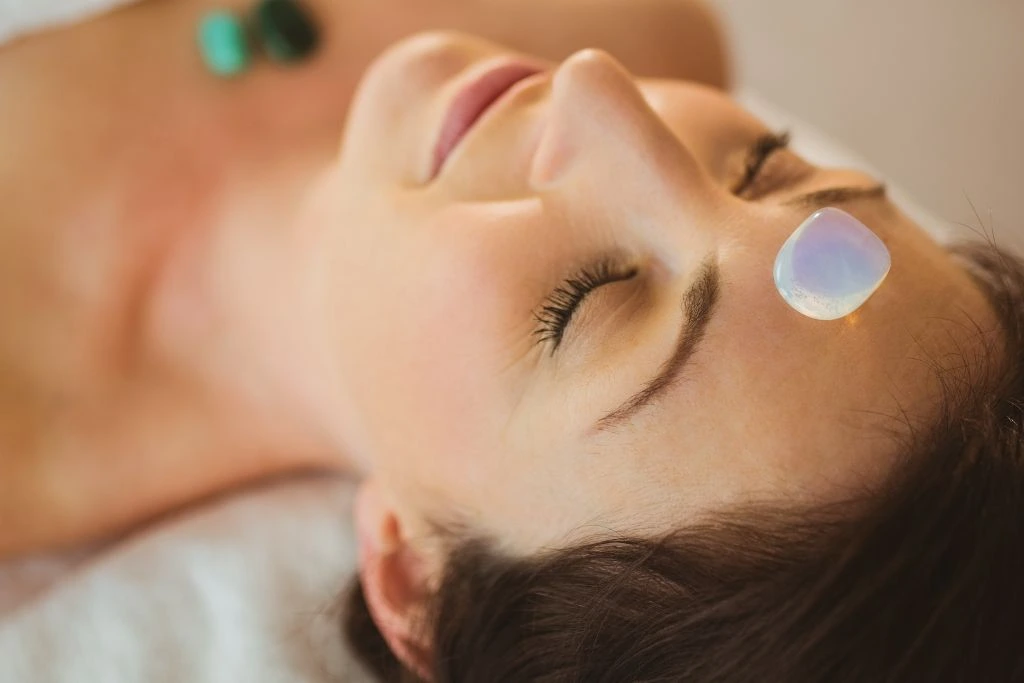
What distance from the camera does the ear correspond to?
32.3 inches

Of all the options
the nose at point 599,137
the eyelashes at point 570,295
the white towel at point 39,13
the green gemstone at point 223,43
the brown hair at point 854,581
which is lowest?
the brown hair at point 854,581

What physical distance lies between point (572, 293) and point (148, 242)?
627 millimetres

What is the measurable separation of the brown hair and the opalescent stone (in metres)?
0.11

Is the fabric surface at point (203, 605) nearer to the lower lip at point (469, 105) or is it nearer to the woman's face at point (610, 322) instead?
the woman's face at point (610, 322)

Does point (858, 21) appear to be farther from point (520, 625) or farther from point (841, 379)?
point (520, 625)

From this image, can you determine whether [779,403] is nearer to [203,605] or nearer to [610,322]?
[610,322]

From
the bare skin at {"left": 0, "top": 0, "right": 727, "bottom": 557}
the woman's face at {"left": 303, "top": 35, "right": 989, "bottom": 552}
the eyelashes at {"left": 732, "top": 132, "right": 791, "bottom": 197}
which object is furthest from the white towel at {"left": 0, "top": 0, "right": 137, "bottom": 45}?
the eyelashes at {"left": 732, "top": 132, "right": 791, "bottom": 197}

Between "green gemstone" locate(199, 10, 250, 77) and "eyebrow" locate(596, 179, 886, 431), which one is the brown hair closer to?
"eyebrow" locate(596, 179, 886, 431)

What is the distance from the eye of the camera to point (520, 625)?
0.73 meters

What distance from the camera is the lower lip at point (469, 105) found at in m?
0.79

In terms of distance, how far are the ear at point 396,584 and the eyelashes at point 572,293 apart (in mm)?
300

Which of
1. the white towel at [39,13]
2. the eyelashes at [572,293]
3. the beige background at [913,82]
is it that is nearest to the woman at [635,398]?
the eyelashes at [572,293]

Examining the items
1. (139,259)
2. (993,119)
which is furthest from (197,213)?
(993,119)

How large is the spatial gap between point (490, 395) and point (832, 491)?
10.7 inches
